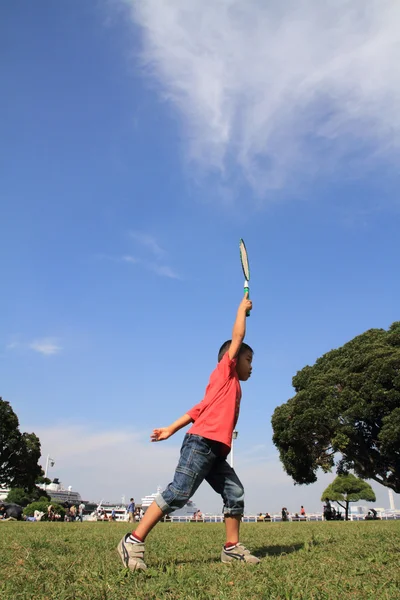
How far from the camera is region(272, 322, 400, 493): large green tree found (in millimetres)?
26938

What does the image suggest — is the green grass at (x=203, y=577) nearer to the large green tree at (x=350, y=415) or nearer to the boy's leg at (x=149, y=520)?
the boy's leg at (x=149, y=520)

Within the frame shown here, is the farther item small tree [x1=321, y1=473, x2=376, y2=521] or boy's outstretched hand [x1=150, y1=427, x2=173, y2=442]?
small tree [x1=321, y1=473, x2=376, y2=521]

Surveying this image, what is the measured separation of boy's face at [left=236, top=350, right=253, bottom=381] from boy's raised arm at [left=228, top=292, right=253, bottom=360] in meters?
0.20

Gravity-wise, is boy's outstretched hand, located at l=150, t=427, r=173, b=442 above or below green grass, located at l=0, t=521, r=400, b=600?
→ above

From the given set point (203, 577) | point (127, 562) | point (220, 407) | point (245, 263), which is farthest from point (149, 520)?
point (245, 263)

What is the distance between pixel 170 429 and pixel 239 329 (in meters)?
1.20

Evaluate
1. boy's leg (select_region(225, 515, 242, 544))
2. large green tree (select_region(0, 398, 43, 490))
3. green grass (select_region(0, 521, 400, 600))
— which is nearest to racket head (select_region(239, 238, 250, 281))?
boy's leg (select_region(225, 515, 242, 544))

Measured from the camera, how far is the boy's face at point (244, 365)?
4781 millimetres

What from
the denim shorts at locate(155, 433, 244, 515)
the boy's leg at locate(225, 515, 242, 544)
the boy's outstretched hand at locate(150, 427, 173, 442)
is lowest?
the boy's leg at locate(225, 515, 242, 544)

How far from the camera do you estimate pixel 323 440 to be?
100 feet

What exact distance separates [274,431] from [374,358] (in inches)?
361

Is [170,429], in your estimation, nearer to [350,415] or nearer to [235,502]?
[235,502]

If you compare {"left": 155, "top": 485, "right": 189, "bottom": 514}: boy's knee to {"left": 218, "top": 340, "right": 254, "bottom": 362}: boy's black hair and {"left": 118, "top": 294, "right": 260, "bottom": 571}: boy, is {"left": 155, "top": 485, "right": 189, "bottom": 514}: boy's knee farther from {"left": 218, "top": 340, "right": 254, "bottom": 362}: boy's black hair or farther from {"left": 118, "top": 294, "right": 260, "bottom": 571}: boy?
{"left": 218, "top": 340, "right": 254, "bottom": 362}: boy's black hair

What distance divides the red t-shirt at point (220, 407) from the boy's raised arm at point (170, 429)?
61 mm
